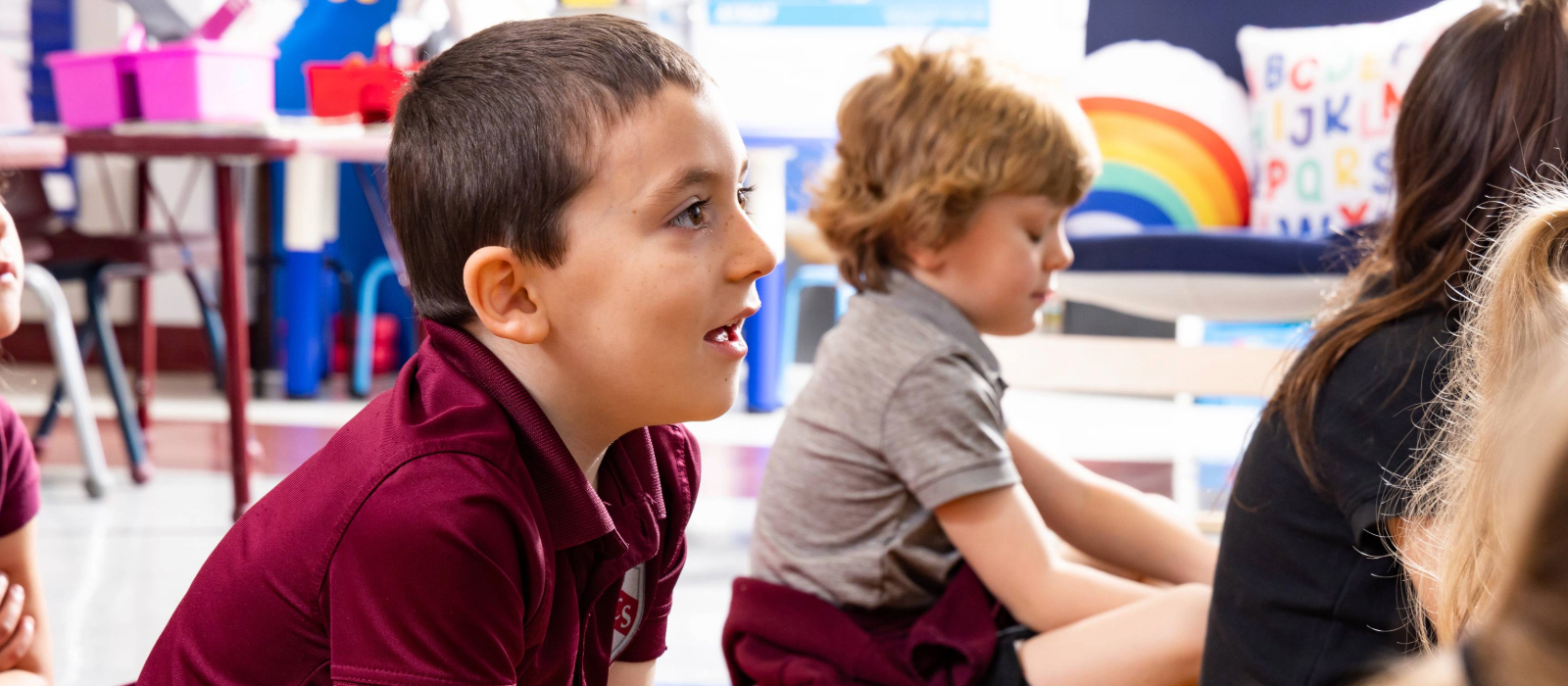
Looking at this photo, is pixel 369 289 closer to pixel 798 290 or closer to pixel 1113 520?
pixel 798 290

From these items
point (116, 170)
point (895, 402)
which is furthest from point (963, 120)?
point (116, 170)

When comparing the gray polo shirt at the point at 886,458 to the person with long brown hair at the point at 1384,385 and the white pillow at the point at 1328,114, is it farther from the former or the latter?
the white pillow at the point at 1328,114

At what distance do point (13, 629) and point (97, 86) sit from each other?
1625 millimetres

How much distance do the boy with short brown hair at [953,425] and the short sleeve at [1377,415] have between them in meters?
0.27

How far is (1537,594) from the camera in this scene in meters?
0.23

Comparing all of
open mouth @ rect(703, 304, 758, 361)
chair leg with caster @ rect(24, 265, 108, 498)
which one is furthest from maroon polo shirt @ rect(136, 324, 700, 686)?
chair leg with caster @ rect(24, 265, 108, 498)

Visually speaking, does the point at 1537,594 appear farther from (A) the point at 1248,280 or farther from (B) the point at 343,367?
(B) the point at 343,367

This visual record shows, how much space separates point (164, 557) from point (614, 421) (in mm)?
1449

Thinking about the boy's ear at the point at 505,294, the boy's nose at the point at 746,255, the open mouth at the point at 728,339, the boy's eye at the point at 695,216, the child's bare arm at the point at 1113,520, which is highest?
the boy's eye at the point at 695,216


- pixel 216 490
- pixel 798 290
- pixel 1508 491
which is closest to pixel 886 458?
pixel 1508 491

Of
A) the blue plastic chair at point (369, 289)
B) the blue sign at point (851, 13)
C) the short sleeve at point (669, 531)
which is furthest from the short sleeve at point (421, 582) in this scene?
the blue sign at point (851, 13)

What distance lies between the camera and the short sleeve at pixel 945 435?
44.2 inches

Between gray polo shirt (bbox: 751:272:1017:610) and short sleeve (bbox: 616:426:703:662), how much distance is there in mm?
268

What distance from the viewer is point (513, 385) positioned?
2.44 ft
